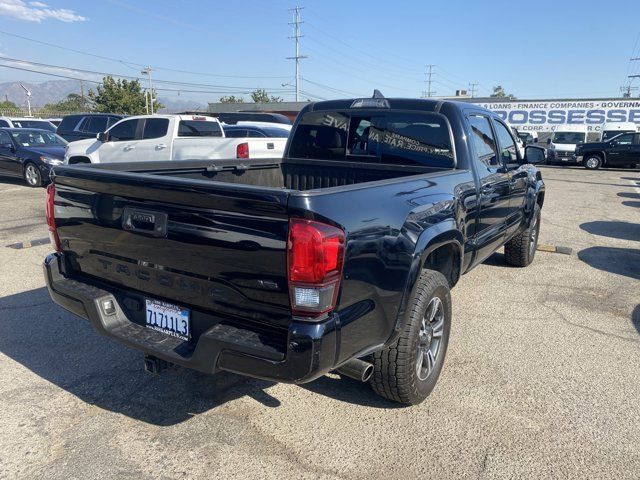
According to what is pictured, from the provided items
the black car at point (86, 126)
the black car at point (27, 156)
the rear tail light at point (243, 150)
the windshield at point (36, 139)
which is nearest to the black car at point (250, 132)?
the rear tail light at point (243, 150)

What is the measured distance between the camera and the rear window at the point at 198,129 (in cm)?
1152

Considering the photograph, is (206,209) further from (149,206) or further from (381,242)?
(381,242)

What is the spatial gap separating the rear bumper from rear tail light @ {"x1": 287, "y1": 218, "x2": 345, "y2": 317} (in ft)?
0.32

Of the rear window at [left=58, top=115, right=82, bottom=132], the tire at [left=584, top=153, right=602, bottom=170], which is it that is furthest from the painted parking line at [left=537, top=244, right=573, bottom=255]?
the tire at [left=584, top=153, right=602, bottom=170]

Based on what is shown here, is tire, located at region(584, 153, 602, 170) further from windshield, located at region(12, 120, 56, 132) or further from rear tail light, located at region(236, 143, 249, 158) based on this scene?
windshield, located at region(12, 120, 56, 132)

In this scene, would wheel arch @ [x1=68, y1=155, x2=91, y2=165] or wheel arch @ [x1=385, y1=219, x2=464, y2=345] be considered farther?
wheel arch @ [x1=68, y1=155, x2=91, y2=165]

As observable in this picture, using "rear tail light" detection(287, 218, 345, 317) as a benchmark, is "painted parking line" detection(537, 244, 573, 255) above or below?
below

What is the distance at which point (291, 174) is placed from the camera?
4789mm

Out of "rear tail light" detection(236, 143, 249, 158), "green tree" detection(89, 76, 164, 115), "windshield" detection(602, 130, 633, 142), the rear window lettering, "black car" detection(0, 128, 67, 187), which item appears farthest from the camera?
"green tree" detection(89, 76, 164, 115)

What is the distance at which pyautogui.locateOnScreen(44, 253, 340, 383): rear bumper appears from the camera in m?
2.24

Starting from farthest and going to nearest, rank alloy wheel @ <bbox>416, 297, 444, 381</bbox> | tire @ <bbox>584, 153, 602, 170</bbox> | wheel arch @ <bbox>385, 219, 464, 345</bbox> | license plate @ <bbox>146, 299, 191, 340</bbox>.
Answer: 1. tire @ <bbox>584, 153, 602, 170</bbox>
2. alloy wheel @ <bbox>416, 297, 444, 381</bbox>
3. wheel arch @ <bbox>385, 219, 464, 345</bbox>
4. license plate @ <bbox>146, 299, 191, 340</bbox>

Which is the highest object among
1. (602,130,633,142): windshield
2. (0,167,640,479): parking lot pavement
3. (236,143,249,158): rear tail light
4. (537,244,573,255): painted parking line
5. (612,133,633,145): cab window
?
(602,130,633,142): windshield

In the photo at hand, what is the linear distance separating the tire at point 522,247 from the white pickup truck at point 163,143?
5.86 metres

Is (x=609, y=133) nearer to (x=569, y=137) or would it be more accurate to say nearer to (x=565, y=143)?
(x=569, y=137)
